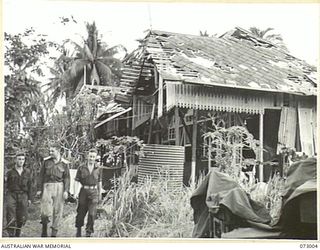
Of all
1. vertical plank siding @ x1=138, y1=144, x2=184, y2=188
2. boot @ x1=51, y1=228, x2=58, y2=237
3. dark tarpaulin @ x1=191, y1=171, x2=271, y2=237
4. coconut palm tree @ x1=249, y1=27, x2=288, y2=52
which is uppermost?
coconut palm tree @ x1=249, y1=27, x2=288, y2=52

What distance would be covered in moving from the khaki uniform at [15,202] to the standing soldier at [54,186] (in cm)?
9

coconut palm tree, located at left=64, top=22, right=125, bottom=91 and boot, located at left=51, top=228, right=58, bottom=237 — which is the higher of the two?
coconut palm tree, located at left=64, top=22, right=125, bottom=91

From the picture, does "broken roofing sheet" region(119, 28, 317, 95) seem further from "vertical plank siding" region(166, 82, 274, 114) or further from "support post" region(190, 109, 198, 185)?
"support post" region(190, 109, 198, 185)

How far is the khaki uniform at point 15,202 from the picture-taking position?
237 cm

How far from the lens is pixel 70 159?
A: 2.43 metres

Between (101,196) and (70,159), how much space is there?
0.77 ft

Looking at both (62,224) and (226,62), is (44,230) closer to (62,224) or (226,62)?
(62,224)

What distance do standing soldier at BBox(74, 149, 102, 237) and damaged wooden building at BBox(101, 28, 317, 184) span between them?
0.26 meters

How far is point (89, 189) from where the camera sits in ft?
7.93

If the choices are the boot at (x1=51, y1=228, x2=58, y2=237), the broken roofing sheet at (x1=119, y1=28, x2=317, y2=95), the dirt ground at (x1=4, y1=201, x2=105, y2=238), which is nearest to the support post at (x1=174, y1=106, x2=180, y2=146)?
the broken roofing sheet at (x1=119, y1=28, x2=317, y2=95)

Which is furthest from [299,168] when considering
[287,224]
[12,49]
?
[12,49]

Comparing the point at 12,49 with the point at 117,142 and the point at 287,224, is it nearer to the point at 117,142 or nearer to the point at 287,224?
the point at 117,142

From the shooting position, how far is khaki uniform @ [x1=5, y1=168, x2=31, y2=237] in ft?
7.79

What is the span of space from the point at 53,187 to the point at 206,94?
34.0 inches
